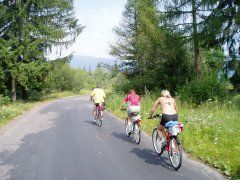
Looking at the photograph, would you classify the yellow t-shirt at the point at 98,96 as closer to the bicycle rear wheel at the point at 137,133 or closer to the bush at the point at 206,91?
the bicycle rear wheel at the point at 137,133

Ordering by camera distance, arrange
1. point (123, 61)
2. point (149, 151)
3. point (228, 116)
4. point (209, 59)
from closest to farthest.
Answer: point (149, 151)
point (228, 116)
point (209, 59)
point (123, 61)

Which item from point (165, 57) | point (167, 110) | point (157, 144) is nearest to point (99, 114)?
point (157, 144)

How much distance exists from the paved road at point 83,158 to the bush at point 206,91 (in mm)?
6625

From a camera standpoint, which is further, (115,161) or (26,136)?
(26,136)

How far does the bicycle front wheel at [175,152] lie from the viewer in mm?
8480

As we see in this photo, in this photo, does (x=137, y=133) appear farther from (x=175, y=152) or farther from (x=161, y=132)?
(x=175, y=152)

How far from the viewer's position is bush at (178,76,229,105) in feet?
65.3

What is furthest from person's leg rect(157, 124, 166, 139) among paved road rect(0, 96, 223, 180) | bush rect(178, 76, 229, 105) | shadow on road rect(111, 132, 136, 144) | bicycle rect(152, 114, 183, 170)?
bush rect(178, 76, 229, 105)

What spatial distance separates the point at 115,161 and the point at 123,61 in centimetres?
2475

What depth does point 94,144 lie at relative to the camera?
11969mm

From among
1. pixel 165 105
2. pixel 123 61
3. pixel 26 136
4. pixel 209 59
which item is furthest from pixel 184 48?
pixel 165 105

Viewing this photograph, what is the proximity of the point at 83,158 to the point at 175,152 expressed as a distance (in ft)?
8.69

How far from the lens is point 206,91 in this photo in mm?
19906

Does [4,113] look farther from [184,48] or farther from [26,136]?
[184,48]
